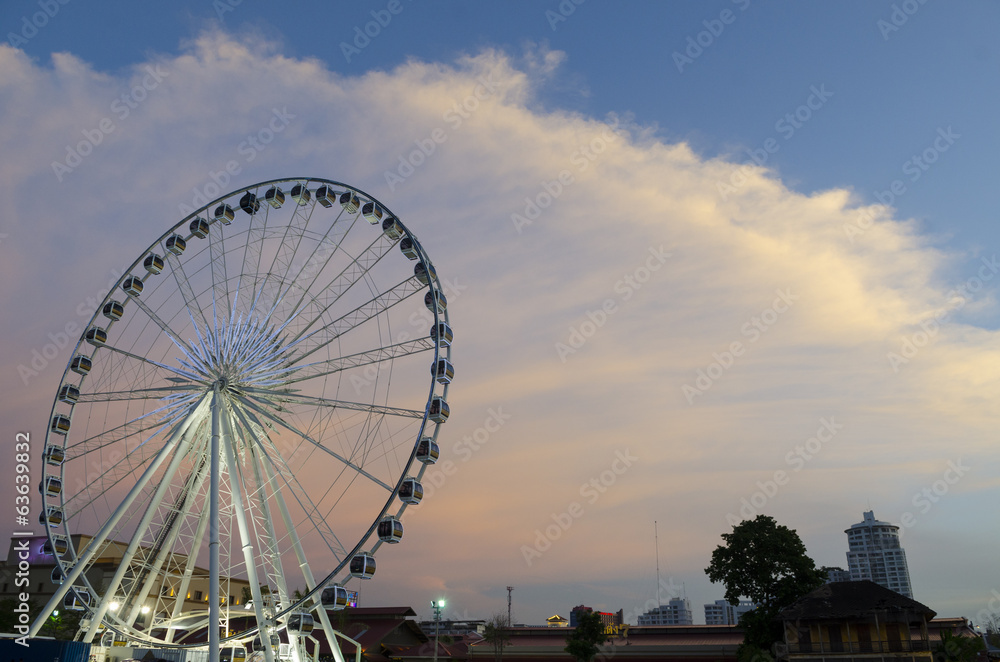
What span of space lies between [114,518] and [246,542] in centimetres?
660

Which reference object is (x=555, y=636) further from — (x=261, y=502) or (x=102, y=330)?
(x=102, y=330)

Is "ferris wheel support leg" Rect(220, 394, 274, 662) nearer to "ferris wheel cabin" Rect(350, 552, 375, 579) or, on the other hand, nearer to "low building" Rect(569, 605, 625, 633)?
"ferris wheel cabin" Rect(350, 552, 375, 579)

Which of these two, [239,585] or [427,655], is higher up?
[239,585]

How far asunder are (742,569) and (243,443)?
3607 centimetres

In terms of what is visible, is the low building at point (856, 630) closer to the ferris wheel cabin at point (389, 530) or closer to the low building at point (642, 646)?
the low building at point (642, 646)

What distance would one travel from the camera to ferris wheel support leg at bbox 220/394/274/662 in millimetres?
28688

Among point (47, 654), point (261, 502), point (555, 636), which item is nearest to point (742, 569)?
point (555, 636)

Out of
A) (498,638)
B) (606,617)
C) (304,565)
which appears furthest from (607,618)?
(304,565)

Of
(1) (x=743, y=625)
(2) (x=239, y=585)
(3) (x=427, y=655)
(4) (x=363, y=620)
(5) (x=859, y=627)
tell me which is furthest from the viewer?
(2) (x=239, y=585)

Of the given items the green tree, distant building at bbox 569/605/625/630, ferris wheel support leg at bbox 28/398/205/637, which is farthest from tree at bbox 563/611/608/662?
ferris wheel support leg at bbox 28/398/205/637

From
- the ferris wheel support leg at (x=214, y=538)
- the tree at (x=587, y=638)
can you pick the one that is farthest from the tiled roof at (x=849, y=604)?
the ferris wheel support leg at (x=214, y=538)

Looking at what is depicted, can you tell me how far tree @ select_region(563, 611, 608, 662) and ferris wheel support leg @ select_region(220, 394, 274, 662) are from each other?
32516 millimetres

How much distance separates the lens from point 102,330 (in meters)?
38.6

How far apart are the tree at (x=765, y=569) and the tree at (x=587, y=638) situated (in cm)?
1052
